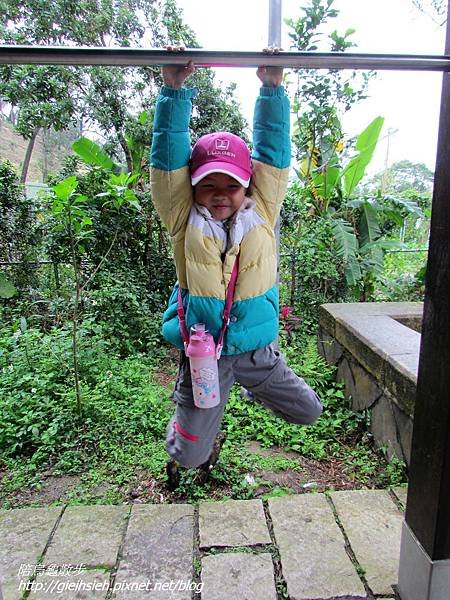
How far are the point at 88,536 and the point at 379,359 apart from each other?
1.86 metres

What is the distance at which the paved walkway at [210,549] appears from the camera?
1748mm

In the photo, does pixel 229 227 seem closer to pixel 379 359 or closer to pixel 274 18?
pixel 379 359

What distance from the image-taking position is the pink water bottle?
1.59 meters

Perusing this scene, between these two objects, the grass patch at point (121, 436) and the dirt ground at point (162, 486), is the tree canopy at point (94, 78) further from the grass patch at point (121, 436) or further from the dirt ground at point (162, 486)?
the dirt ground at point (162, 486)

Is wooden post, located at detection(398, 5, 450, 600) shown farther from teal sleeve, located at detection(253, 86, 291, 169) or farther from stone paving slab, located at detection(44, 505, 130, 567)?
stone paving slab, located at detection(44, 505, 130, 567)

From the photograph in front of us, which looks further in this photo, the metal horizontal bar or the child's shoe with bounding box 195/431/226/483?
the child's shoe with bounding box 195/431/226/483

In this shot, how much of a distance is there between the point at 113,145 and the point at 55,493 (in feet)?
15.5

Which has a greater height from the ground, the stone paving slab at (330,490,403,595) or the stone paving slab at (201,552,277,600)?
the stone paving slab at (330,490,403,595)

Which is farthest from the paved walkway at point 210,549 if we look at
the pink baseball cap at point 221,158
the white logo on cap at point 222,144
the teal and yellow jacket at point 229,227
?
the white logo on cap at point 222,144

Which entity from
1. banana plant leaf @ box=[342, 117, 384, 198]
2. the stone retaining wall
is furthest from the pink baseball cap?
banana plant leaf @ box=[342, 117, 384, 198]

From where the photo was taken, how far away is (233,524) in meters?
2.07

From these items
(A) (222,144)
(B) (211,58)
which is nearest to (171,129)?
(A) (222,144)

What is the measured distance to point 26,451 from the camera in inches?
111

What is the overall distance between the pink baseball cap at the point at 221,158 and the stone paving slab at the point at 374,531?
1.62 metres
